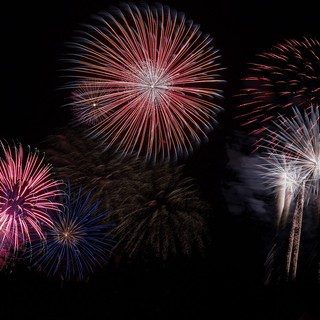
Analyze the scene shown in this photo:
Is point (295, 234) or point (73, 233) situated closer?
point (73, 233)

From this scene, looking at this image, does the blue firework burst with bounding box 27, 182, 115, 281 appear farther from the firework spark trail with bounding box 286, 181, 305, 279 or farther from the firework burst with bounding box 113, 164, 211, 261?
the firework spark trail with bounding box 286, 181, 305, 279

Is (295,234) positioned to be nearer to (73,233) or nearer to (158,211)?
(158,211)

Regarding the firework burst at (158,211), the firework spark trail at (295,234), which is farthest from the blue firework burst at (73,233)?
the firework spark trail at (295,234)

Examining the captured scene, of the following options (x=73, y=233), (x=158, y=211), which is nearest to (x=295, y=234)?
(x=158, y=211)

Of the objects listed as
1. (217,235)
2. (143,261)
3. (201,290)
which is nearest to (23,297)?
(143,261)

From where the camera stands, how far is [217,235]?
989 inches

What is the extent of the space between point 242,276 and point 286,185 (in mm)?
8887

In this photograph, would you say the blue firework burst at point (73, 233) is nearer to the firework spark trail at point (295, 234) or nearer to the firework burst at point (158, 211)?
the firework burst at point (158, 211)

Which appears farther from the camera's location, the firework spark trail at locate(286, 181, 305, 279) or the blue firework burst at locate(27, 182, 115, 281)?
the firework spark trail at locate(286, 181, 305, 279)

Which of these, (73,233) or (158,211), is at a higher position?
(158,211)

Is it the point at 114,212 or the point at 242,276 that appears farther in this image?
the point at 242,276

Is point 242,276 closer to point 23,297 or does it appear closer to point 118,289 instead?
point 118,289

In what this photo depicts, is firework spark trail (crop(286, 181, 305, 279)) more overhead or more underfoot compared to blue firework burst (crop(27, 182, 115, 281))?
more overhead

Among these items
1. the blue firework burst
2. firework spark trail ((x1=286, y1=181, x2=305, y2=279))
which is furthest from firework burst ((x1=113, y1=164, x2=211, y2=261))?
firework spark trail ((x1=286, y1=181, x2=305, y2=279))
